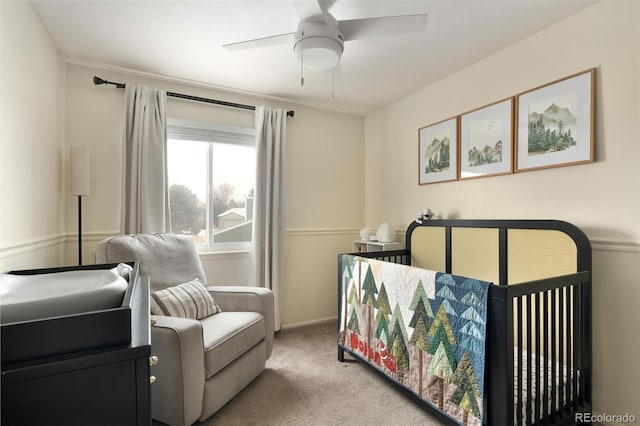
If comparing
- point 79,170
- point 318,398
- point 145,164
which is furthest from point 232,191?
point 318,398

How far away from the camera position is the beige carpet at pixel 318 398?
178 cm

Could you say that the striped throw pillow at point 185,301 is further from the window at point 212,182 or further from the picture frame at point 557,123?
the picture frame at point 557,123

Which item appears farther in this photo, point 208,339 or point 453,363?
point 208,339

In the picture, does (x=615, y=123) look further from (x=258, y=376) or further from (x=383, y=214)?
(x=258, y=376)

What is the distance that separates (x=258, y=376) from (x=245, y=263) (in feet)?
3.62

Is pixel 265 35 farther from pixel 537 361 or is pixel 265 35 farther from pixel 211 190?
pixel 537 361

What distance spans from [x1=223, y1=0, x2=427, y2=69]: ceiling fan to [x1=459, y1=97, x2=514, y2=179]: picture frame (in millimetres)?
1045

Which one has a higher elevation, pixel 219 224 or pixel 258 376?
pixel 219 224

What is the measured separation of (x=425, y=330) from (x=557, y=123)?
4.80ft

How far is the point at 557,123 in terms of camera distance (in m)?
1.92

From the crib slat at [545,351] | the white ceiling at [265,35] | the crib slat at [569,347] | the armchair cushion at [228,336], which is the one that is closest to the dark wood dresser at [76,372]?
the armchair cushion at [228,336]

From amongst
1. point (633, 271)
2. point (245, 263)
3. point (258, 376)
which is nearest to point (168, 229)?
point (245, 263)

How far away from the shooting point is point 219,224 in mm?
3018

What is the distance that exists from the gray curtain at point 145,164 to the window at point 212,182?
181 mm
